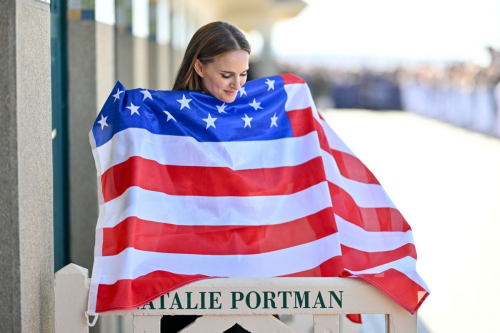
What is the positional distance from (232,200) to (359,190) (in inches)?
26.5

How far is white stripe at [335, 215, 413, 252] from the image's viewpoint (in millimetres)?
3490

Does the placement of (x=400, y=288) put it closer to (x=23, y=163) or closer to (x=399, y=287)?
(x=399, y=287)

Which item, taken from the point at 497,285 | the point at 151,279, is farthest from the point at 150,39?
the point at 151,279

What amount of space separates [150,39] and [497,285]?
225 inches

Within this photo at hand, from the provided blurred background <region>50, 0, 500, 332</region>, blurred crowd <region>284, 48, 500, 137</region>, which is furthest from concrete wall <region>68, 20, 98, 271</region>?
blurred crowd <region>284, 48, 500, 137</region>

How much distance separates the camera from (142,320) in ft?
9.57

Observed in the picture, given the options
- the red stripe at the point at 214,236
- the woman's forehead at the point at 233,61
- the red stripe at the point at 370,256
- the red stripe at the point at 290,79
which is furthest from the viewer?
the red stripe at the point at 290,79

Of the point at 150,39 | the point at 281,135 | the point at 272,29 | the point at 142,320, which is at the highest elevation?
the point at 272,29

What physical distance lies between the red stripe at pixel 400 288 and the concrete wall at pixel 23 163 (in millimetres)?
1223

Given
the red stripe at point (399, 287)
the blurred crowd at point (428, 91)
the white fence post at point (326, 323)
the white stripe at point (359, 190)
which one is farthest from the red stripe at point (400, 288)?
the blurred crowd at point (428, 91)

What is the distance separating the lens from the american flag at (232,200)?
10.2 feet

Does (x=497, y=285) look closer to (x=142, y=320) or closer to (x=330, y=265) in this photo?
(x=330, y=265)

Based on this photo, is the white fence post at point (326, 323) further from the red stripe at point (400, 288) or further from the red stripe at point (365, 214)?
the red stripe at point (365, 214)

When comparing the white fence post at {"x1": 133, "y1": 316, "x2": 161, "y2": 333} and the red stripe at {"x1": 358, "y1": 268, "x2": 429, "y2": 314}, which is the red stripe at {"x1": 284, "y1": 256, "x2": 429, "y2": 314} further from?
the white fence post at {"x1": 133, "y1": 316, "x2": 161, "y2": 333}
